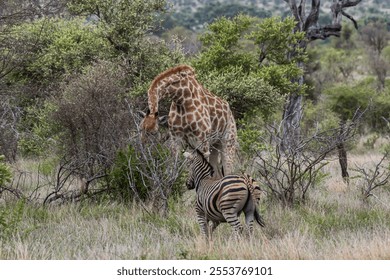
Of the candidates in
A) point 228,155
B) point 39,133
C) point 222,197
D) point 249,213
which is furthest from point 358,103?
point 222,197

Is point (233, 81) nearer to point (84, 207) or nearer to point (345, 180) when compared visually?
point (345, 180)

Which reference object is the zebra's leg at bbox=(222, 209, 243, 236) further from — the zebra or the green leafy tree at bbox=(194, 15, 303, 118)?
the green leafy tree at bbox=(194, 15, 303, 118)

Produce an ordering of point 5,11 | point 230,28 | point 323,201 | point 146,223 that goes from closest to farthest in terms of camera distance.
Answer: point 146,223 → point 323,201 → point 5,11 → point 230,28

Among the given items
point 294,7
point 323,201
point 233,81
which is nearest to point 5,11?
point 233,81

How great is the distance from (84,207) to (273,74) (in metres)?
7.11

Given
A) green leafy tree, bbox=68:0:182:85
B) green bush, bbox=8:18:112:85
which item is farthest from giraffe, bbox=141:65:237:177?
green bush, bbox=8:18:112:85

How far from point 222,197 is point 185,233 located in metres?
1.08

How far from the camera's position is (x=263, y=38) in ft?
48.3

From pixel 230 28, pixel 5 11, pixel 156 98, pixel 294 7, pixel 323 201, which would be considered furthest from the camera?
pixel 294 7

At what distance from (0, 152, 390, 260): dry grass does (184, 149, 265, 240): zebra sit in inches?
8.0

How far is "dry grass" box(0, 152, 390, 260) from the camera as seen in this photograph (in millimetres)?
5992

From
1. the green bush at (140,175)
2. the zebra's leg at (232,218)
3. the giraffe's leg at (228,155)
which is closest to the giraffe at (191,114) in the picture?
the giraffe's leg at (228,155)

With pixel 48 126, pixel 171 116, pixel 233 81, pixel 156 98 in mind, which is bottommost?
pixel 48 126

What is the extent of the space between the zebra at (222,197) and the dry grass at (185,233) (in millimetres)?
202
